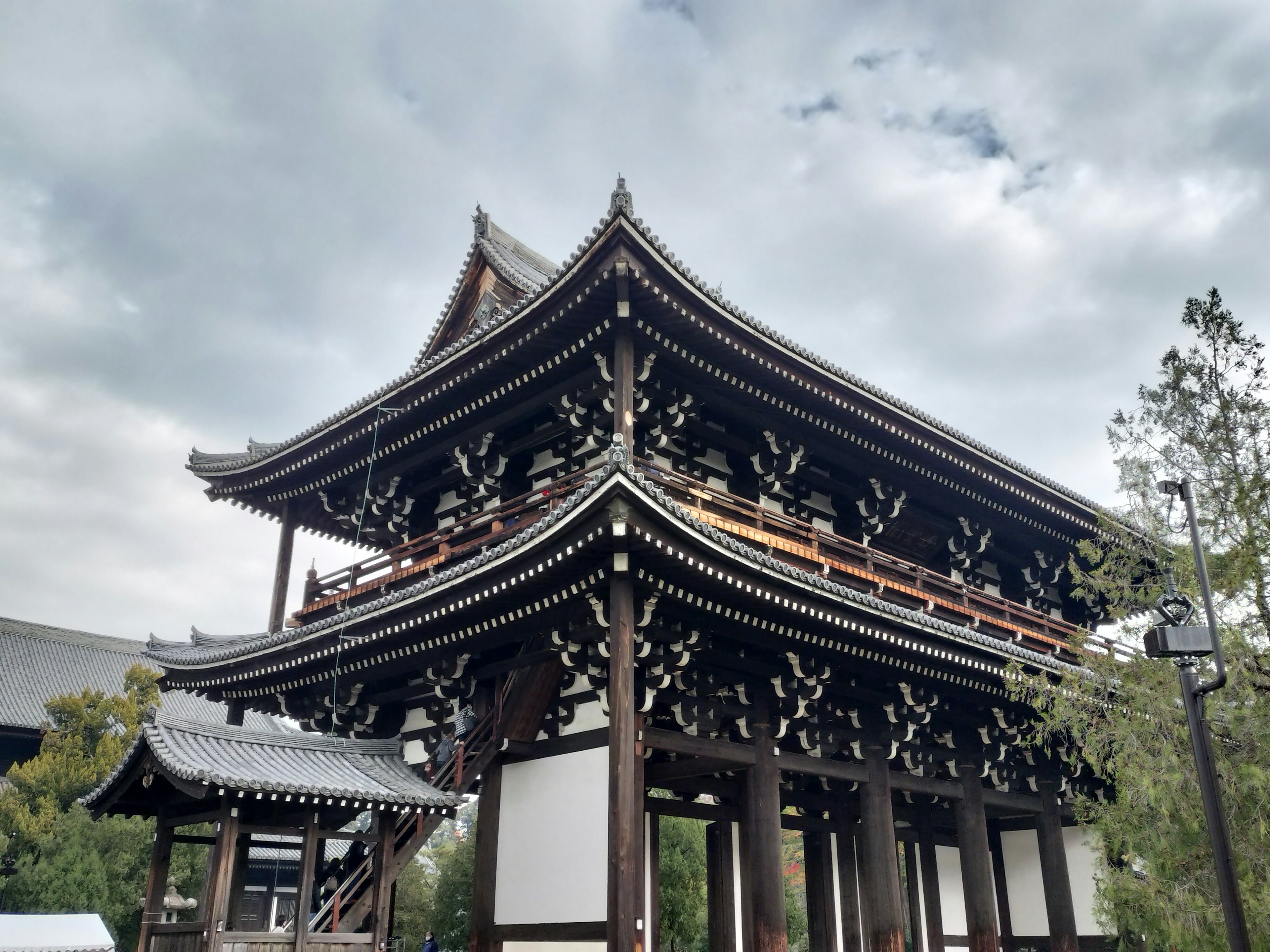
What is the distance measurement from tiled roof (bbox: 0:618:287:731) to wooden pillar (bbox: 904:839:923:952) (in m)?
23.4

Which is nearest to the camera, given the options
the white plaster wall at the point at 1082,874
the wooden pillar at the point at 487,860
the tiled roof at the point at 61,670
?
the wooden pillar at the point at 487,860

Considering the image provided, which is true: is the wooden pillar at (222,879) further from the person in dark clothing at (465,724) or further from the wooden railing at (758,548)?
the wooden railing at (758,548)

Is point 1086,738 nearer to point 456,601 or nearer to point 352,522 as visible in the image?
point 456,601

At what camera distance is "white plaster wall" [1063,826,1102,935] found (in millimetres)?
17203

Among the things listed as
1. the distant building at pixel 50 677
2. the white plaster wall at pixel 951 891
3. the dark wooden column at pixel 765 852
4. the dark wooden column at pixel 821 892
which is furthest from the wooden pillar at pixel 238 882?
the distant building at pixel 50 677

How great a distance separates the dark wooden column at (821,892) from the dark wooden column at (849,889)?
0.50 ft

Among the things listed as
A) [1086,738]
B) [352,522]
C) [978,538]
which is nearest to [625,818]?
[1086,738]

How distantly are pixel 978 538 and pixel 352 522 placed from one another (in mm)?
11443

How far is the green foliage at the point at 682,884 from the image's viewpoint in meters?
22.3

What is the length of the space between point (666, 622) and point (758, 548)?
236 cm

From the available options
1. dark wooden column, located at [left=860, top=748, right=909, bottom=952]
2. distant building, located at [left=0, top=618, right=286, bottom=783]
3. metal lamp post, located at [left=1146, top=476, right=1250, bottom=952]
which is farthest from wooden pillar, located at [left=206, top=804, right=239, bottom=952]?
distant building, located at [left=0, top=618, right=286, bottom=783]

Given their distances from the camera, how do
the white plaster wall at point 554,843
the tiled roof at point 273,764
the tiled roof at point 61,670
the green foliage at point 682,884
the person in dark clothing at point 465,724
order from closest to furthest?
the tiled roof at point 273,764, the white plaster wall at point 554,843, the person in dark clothing at point 465,724, the green foliage at point 682,884, the tiled roof at point 61,670

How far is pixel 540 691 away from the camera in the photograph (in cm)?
1282

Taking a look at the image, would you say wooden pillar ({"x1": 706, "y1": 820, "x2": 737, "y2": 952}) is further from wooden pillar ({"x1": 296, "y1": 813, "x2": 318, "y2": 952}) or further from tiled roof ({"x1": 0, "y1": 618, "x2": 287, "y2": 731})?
tiled roof ({"x1": 0, "y1": 618, "x2": 287, "y2": 731})
